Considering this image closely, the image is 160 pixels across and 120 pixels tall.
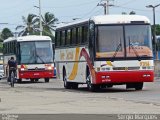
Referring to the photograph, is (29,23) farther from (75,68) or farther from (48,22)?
(75,68)

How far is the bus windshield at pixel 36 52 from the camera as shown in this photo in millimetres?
44500

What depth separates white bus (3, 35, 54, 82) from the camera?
44500 millimetres

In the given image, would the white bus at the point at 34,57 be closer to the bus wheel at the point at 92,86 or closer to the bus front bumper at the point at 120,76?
the bus wheel at the point at 92,86

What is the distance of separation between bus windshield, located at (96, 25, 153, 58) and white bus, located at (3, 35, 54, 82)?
17763mm

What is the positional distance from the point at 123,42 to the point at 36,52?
1828 centimetres

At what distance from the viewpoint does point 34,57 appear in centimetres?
4447

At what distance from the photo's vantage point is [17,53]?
148ft

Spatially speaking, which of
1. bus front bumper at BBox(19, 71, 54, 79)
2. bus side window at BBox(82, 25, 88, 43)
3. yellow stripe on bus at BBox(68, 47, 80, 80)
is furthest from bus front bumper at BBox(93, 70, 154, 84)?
bus front bumper at BBox(19, 71, 54, 79)

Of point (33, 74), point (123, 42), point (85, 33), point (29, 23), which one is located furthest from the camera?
point (29, 23)

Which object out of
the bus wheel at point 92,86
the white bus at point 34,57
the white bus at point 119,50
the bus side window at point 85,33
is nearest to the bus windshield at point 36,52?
the white bus at point 34,57

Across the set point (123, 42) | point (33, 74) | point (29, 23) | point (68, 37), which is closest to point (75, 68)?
point (68, 37)

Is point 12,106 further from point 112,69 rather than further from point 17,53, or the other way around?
point 17,53

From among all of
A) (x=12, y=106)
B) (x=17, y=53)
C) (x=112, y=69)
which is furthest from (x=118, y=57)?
(x=17, y=53)

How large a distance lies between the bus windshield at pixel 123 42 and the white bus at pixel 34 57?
17763mm
